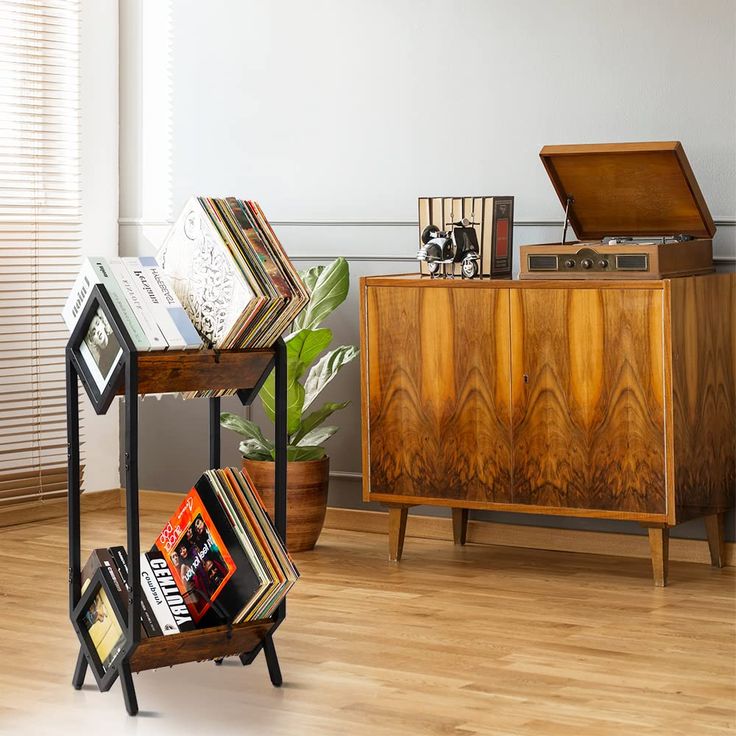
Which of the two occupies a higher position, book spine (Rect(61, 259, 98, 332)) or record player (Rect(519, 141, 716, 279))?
record player (Rect(519, 141, 716, 279))

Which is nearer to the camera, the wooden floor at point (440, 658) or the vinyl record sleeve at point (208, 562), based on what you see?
the wooden floor at point (440, 658)

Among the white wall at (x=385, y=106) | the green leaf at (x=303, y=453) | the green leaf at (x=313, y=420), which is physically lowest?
the green leaf at (x=303, y=453)

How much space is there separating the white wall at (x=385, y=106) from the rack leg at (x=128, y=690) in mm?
2236

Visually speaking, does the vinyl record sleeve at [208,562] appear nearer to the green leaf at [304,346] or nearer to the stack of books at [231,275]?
the stack of books at [231,275]

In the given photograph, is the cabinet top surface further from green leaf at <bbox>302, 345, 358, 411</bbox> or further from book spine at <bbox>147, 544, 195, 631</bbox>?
book spine at <bbox>147, 544, 195, 631</bbox>

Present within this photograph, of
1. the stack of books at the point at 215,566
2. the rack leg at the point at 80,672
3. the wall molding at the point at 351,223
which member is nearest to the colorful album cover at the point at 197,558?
the stack of books at the point at 215,566

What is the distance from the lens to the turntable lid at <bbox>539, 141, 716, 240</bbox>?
13.2 feet

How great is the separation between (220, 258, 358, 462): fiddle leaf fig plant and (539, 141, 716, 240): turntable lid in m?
0.89

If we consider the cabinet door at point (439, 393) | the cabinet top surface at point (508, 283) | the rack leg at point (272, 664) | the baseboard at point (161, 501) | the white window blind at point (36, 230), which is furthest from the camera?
the baseboard at point (161, 501)

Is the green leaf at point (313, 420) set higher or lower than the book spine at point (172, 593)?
higher

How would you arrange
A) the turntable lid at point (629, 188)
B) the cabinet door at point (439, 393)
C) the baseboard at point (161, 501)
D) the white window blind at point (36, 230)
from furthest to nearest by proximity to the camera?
the baseboard at point (161, 501) → the white window blind at point (36, 230) → the cabinet door at point (439, 393) → the turntable lid at point (629, 188)

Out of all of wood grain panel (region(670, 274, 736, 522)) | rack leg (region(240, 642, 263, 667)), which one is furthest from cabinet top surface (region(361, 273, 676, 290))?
rack leg (region(240, 642, 263, 667))

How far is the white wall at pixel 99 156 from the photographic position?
5.39 m

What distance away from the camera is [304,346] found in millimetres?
4539
